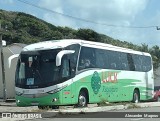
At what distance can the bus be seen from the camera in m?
20.1

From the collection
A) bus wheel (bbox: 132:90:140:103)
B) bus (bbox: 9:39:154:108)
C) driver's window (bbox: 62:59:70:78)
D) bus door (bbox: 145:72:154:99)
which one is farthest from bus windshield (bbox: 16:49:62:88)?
bus door (bbox: 145:72:154:99)

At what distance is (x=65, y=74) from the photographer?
20391 mm

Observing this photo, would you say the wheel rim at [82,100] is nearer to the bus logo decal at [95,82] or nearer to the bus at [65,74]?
the bus at [65,74]

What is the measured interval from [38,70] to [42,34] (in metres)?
54.1

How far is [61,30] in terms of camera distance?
82.8m

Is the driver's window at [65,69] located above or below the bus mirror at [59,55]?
below

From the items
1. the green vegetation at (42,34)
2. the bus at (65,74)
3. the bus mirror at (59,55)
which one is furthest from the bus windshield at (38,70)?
the green vegetation at (42,34)

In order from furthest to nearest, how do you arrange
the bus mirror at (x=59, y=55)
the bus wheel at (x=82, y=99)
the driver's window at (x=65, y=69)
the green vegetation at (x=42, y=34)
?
the green vegetation at (x=42, y=34)
the bus wheel at (x=82, y=99)
the driver's window at (x=65, y=69)
the bus mirror at (x=59, y=55)

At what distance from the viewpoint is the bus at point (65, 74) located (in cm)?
2008

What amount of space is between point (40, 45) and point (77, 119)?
255 inches

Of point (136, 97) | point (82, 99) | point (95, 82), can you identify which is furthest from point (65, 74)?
point (136, 97)

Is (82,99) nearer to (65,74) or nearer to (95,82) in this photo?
(95,82)

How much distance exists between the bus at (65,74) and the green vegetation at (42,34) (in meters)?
36.2

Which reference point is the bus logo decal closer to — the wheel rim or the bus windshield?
the wheel rim
